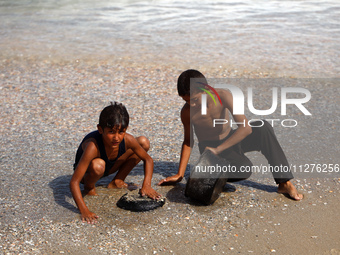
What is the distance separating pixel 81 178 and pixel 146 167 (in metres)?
0.57

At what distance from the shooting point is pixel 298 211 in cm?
386

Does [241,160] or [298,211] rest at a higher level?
[241,160]

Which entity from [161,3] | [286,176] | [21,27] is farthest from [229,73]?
[161,3]

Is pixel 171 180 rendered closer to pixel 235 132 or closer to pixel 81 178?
pixel 235 132

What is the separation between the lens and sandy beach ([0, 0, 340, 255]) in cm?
351

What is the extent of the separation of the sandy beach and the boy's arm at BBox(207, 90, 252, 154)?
46 centimetres

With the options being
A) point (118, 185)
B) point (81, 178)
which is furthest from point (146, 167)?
point (81, 178)

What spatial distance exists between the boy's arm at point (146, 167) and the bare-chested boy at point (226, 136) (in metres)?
0.38

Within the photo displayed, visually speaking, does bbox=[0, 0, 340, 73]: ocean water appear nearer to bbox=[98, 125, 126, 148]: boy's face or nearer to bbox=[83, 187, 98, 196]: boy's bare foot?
bbox=[83, 187, 98, 196]: boy's bare foot

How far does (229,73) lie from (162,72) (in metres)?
1.17

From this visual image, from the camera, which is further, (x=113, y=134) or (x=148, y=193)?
(x=148, y=193)

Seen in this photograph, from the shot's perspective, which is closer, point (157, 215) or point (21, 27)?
point (157, 215)

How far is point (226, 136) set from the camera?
13.8ft

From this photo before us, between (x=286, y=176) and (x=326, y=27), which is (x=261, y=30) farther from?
(x=286, y=176)
